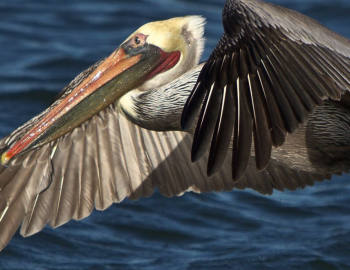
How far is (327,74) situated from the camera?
557cm

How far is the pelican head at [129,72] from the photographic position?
668 centimetres

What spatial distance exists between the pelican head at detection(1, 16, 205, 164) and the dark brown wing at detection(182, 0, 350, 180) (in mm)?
1061

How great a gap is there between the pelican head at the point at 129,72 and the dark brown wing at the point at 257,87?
1061mm

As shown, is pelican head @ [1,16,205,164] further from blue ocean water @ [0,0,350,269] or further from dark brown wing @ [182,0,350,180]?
blue ocean water @ [0,0,350,269]

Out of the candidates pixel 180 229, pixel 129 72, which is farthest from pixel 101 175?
pixel 180 229

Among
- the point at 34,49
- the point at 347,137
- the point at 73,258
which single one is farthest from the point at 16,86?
the point at 347,137

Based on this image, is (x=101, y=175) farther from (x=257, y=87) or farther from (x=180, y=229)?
(x=257, y=87)

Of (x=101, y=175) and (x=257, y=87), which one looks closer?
(x=257, y=87)

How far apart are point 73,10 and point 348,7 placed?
4.66 m

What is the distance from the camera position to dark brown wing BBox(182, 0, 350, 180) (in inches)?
205

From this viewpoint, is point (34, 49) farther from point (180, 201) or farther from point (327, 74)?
point (327, 74)

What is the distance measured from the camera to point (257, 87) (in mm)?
5367

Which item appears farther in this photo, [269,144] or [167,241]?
[167,241]

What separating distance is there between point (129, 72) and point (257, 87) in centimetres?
180
